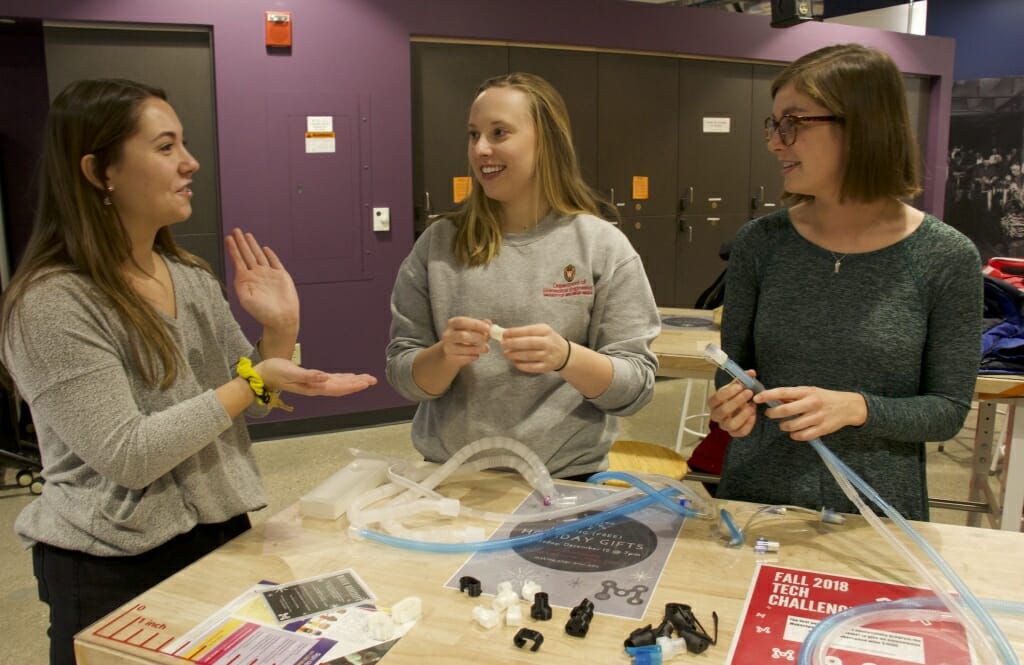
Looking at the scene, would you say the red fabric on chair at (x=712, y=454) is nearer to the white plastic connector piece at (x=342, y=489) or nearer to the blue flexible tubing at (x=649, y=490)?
the blue flexible tubing at (x=649, y=490)

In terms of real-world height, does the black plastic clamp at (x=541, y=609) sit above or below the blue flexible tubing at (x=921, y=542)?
below

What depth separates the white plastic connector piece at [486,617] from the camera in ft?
3.67

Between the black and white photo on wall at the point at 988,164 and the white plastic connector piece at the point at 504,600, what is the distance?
24.2 ft

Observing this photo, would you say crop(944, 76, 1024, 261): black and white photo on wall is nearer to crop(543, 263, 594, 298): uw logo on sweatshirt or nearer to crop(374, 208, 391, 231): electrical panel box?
crop(374, 208, 391, 231): electrical panel box

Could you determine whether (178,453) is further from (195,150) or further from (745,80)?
(745,80)

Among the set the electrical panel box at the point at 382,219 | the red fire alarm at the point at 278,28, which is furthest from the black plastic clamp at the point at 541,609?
the red fire alarm at the point at 278,28

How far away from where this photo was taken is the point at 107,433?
129 centimetres

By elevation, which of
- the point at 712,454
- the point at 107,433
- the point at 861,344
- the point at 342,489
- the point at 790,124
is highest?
the point at 790,124

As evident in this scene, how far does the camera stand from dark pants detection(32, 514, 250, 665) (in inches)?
54.6

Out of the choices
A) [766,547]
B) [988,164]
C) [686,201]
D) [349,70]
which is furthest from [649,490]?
[988,164]

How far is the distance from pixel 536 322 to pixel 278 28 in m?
3.53

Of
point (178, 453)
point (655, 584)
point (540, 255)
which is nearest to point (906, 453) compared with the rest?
point (655, 584)

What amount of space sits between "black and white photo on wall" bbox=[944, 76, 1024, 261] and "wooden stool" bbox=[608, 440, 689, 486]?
5.78 metres

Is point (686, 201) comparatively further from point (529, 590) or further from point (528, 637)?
point (528, 637)
